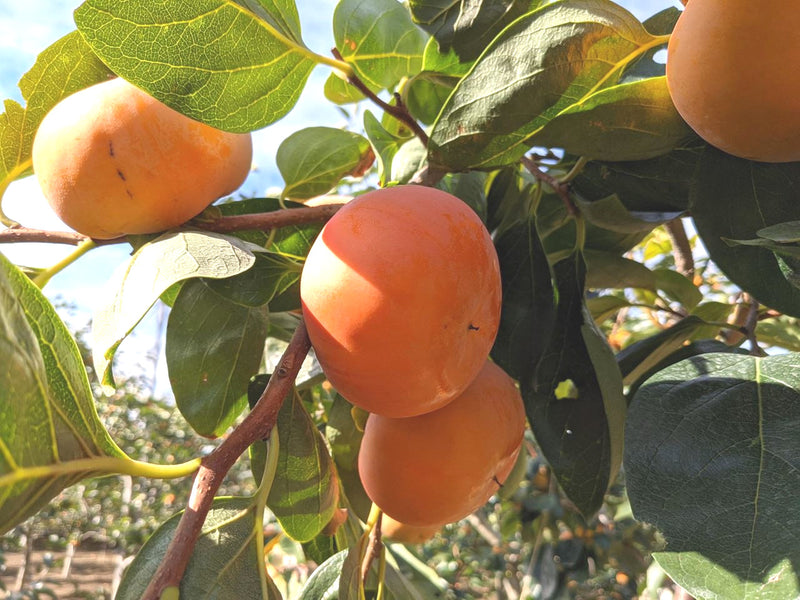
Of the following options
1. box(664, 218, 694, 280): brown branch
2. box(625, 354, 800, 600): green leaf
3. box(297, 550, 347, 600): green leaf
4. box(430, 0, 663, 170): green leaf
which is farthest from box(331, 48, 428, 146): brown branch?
box(664, 218, 694, 280): brown branch

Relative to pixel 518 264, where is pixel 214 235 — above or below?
above

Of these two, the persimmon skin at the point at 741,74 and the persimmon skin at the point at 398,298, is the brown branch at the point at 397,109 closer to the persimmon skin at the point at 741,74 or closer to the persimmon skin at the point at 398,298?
the persimmon skin at the point at 398,298

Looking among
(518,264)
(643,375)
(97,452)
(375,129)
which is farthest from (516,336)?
(97,452)

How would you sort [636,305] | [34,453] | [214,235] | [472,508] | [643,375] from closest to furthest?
[34,453], [214,235], [472,508], [643,375], [636,305]

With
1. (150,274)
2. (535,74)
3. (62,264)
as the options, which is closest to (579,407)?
(535,74)

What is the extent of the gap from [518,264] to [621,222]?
0.12m

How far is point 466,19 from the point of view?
744mm

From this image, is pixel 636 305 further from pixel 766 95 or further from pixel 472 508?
pixel 766 95

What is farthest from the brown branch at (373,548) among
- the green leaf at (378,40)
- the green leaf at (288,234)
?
the green leaf at (378,40)

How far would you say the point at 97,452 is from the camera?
1.88ft

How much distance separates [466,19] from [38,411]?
546mm

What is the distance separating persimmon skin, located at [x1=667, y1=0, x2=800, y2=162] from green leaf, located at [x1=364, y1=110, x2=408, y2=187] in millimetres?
346

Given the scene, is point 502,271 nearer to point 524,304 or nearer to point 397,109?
point 524,304

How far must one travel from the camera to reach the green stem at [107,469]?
49cm
